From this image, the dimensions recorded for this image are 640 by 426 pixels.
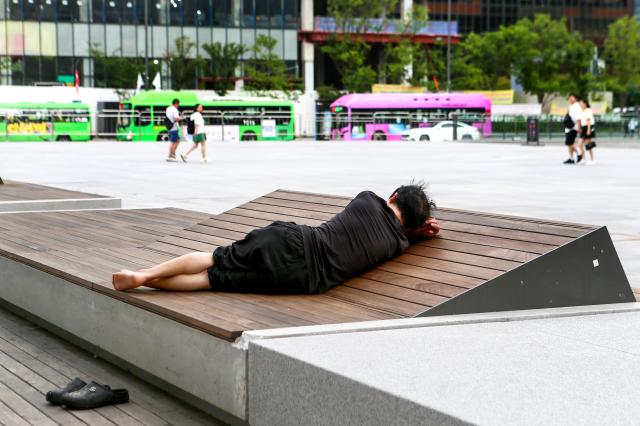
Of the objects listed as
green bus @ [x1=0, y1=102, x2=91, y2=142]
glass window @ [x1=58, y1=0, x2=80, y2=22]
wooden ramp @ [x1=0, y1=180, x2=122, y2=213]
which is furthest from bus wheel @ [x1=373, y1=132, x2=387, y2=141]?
wooden ramp @ [x1=0, y1=180, x2=122, y2=213]

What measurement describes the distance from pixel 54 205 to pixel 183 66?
196 feet

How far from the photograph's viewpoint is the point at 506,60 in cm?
7850

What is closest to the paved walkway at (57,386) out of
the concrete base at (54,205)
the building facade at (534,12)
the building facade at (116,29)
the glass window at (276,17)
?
the concrete base at (54,205)

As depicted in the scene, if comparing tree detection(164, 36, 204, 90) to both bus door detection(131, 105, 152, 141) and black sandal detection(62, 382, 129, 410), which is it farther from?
black sandal detection(62, 382, 129, 410)

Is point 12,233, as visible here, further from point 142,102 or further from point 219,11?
point 219,11

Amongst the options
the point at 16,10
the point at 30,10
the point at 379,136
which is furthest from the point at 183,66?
the point at 379,136

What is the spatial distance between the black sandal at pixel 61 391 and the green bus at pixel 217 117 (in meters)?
48.3

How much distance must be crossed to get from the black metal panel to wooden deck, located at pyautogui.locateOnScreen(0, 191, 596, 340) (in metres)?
0.05

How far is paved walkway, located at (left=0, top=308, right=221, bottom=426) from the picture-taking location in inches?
183

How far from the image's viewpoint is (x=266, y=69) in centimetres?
7181

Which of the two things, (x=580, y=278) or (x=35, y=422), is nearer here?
(x=35, y=422)

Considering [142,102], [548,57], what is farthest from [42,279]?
[548,57]

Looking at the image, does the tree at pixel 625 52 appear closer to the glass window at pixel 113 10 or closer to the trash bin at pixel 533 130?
the trash bin at pixel 533 130

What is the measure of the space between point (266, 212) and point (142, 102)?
156 ft
